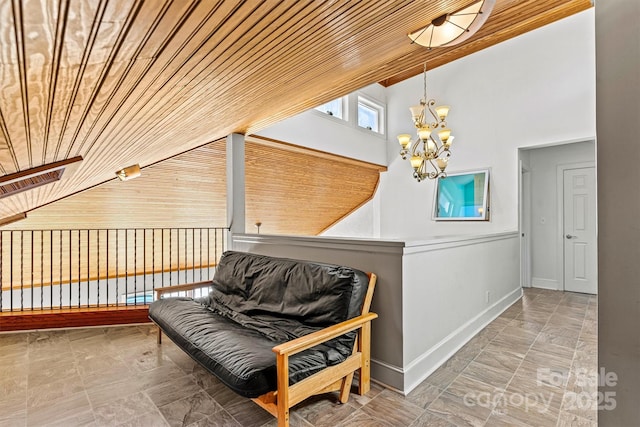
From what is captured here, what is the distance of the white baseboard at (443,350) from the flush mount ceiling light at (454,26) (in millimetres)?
2027

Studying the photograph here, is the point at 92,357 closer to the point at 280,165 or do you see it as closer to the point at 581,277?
the point at 280,165

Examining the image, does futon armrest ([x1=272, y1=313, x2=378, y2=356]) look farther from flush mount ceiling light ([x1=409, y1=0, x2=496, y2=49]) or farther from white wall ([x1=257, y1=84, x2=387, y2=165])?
white wall ([x1=257, y1=84, x2=387, y2=165])

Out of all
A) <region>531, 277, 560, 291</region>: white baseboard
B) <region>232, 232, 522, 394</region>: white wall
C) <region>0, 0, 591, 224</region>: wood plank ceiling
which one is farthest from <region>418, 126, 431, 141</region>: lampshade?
<region>531, 277, 560, 291</region>: white baseboard

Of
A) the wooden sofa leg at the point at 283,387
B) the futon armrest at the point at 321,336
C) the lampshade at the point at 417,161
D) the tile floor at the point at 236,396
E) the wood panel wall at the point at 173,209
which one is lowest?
the tile floor at the point at 236,396

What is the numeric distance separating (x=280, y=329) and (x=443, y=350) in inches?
54.2

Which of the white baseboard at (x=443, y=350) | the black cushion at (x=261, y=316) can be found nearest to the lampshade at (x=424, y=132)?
the white baseboard at (x=443, y=350)

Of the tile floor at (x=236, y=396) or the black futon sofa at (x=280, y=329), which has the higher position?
the black futon sofa at (x=280, y=329)

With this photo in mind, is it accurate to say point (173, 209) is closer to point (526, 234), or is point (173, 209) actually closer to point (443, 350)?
point (443, 350)

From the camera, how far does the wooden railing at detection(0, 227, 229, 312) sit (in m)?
4.64

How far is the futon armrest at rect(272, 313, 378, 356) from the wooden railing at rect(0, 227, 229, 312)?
307 cm

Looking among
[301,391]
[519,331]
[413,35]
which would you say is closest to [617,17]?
[413,35]

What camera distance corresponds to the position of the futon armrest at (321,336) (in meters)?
1.60

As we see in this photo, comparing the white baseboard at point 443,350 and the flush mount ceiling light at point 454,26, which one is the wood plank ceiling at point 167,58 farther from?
the white baseboard at point 443,350

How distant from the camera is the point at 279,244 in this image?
3172 millimetres
